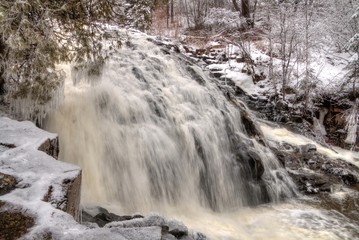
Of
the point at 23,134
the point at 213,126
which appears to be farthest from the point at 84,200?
the point at 213,126

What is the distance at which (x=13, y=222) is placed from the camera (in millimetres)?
2588

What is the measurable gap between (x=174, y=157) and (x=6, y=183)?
4103 mm

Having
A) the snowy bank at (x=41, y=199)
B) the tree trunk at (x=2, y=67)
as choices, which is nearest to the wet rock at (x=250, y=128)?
the snowy bank at (x=41, y=199)

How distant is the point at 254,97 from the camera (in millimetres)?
13586

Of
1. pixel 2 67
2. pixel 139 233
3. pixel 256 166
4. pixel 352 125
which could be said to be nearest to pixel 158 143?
pixel 256 166

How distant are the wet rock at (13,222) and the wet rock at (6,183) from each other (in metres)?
0.20

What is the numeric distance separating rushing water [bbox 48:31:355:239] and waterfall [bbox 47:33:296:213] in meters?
0.02

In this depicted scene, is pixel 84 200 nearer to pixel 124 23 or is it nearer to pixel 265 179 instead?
pixel 124 23

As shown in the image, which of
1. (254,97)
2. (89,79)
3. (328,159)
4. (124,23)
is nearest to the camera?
(124,23)

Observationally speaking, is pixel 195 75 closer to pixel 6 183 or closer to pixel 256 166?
pixel 256 166

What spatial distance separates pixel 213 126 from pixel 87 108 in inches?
110

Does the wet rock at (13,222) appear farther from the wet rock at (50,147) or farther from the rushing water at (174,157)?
the rushing water at (174,157)

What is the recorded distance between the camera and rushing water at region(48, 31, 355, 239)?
19.5 ft

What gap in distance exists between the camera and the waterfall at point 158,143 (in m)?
6.03
